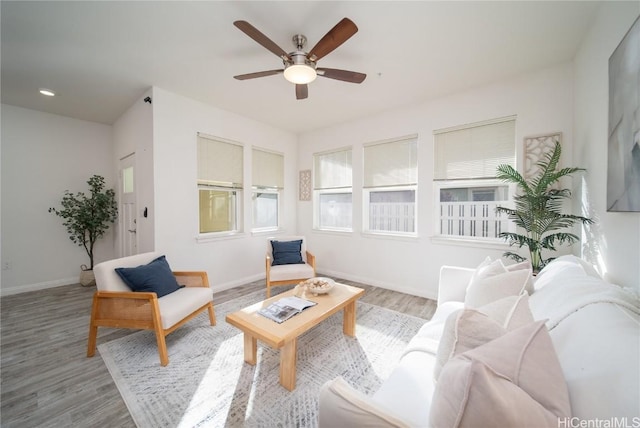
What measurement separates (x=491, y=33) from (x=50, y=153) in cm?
596

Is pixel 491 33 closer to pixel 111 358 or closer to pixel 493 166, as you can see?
pixel 493 166

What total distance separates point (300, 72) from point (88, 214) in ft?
13.5

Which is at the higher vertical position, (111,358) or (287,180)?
(287,180)

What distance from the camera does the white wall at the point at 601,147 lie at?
1.32 meters

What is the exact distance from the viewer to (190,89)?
116 inches

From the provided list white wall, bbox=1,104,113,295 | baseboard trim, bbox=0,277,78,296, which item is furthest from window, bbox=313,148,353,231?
baseboard trim, bbox=0,277,78,296

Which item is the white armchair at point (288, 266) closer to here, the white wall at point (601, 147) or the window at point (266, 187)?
the window at point (266, 187)

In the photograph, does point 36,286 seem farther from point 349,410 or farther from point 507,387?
point 507,387

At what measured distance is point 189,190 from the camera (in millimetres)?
3230

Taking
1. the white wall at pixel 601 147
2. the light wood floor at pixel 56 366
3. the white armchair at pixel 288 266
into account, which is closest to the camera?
the white wall at pixel 601 147

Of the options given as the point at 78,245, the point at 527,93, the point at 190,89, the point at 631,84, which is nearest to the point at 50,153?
the point at 78,245

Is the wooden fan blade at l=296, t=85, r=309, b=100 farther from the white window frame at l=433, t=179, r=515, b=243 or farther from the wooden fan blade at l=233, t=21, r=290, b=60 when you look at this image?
the white window frame at l=433, t=179, r=515, b=243

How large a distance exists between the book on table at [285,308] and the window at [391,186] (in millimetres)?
2073

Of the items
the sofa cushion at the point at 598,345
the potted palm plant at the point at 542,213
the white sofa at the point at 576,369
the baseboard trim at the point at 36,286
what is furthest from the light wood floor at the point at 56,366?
the sofa cushion at the point at 598,345
